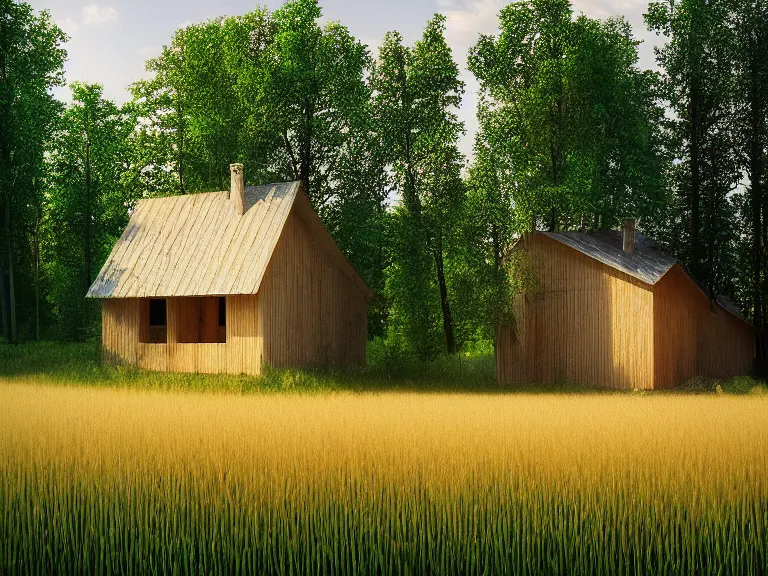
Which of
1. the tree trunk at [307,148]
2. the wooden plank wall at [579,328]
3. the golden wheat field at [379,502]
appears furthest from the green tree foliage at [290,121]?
the golden wheat field at [379,502]

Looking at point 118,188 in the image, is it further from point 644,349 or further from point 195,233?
point 644,349

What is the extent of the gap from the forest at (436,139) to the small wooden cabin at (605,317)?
48.6 inches

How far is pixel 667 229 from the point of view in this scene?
3703 centimetres

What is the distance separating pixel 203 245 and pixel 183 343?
3614mm

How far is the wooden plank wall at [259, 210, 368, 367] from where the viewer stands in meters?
30.3

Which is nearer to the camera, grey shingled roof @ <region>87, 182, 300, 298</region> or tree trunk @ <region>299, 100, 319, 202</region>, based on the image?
grey shingled roof @ <region>87, 182, 300, 298</region>

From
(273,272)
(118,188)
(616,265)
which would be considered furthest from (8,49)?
(616,265)

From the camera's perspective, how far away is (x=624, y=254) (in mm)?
32812

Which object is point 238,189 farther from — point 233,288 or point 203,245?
point 233,288

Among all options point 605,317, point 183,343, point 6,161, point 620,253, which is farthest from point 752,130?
point 6,161

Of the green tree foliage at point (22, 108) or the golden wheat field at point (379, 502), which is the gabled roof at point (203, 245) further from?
the golden wheat field at point (379, 502)

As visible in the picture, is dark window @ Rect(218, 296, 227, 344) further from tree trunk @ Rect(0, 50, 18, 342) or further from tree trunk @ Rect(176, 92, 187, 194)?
tree trunk @ Rect(0, 50, 18, 342)

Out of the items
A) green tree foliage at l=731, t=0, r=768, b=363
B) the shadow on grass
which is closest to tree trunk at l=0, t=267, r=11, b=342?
the shadow on grass

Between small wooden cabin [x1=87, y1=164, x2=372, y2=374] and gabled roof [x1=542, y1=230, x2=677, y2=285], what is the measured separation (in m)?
8.36
